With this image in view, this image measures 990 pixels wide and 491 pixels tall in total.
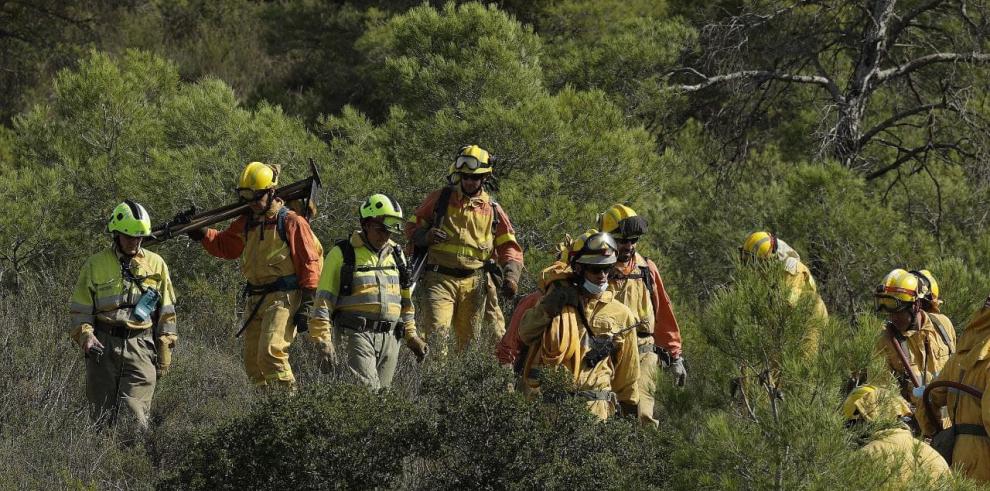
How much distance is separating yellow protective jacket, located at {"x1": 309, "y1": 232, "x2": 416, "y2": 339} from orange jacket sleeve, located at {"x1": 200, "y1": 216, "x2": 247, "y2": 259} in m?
0.89

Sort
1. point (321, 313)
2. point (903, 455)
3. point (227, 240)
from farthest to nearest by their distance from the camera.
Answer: point (227, 240) < point (321, 313) < point (903, 455)

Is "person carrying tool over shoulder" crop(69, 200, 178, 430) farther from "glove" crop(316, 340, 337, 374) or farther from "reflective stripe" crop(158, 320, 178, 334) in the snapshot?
"glove" crop(316, 340, 337, 374)

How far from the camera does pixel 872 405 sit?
5066 mm

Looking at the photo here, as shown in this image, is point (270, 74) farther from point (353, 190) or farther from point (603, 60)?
point (353, 190)

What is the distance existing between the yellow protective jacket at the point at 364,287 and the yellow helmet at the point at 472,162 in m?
1.21

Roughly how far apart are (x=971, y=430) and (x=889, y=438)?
1015 mm

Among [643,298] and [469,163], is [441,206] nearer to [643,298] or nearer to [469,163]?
[469,163]

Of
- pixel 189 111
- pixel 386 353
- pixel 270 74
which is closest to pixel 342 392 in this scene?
pixel 386 353

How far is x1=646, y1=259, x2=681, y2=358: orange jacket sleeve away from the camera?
7777 mm

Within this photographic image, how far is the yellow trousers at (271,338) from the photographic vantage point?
25.7ft

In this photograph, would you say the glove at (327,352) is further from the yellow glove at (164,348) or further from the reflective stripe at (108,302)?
the reflective stripe at (108,302)

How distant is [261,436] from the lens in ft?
20.0

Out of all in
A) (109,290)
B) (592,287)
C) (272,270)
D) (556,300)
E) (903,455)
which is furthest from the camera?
(272,270)

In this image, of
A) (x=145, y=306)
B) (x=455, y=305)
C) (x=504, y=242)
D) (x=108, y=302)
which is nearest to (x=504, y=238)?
(x=504, y=242)
